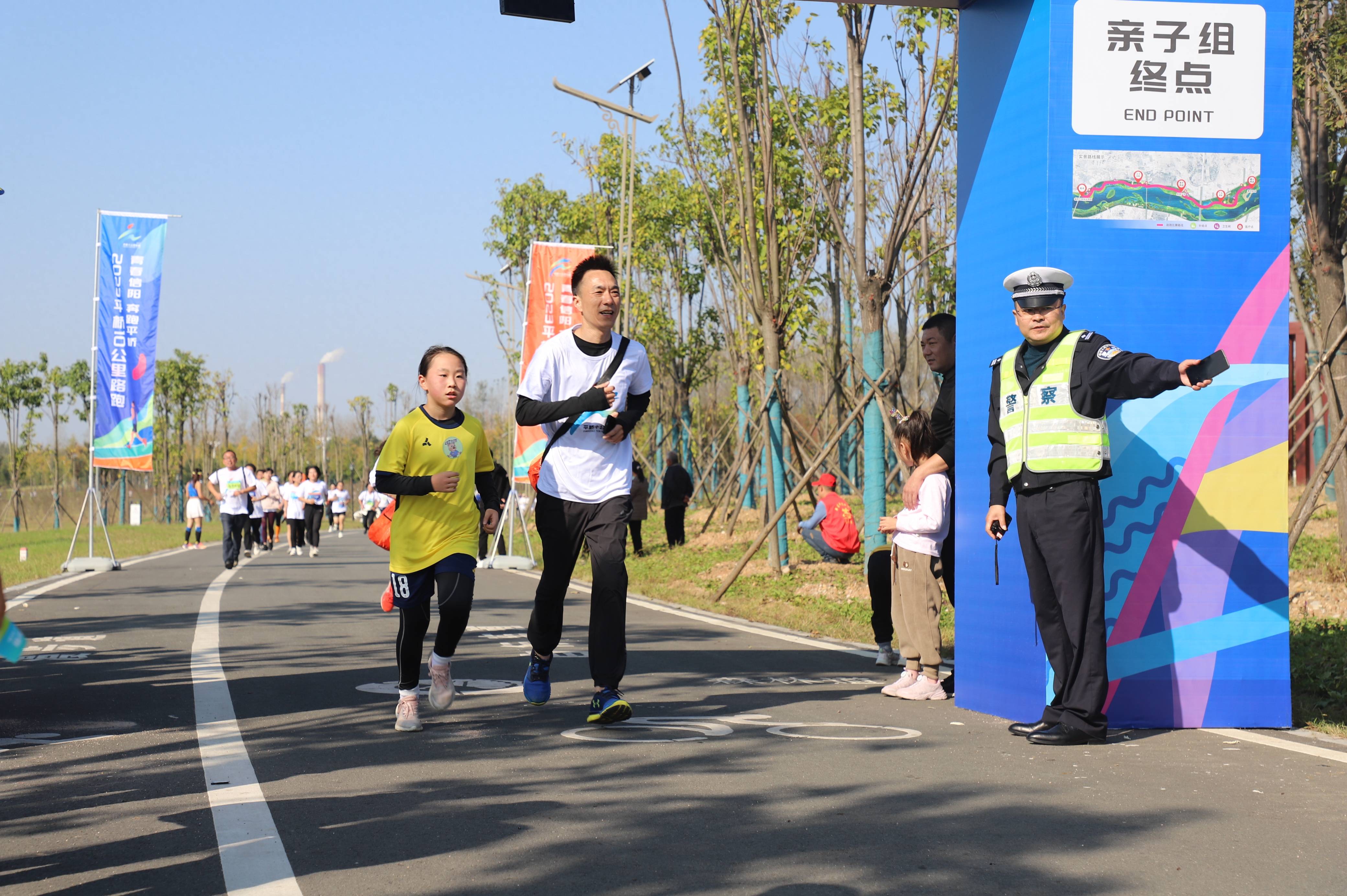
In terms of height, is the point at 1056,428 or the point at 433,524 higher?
the point at 1056,428

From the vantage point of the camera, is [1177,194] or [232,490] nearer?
[1177,194]

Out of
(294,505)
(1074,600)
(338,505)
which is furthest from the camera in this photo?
(338,505)

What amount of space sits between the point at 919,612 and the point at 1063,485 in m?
1.50

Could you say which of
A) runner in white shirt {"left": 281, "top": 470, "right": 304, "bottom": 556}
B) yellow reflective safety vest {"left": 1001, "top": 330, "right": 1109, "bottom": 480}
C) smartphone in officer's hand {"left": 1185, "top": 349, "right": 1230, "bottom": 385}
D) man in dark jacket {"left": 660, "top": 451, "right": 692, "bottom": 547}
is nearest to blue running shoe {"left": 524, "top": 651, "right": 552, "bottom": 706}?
yellow reflective safety vest {"left": 1001, "top": 330, "right": 1109, "bottom": 480}

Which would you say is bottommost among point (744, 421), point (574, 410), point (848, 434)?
point (848, 434)

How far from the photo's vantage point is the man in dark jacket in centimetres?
2091

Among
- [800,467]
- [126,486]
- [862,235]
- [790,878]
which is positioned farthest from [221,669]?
[126,486]

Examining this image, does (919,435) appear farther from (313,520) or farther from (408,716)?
(313,520)

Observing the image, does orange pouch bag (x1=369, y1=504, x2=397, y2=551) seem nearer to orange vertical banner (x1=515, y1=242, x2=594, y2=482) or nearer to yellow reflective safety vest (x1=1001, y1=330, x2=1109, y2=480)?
yellow reflective safety vest (x1=1001, y1=330, x2=1109, y2=480)

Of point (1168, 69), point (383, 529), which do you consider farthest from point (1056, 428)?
point (383, 529)

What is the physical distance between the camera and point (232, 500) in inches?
822

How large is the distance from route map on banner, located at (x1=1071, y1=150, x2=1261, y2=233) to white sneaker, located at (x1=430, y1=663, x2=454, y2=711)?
3.68 m

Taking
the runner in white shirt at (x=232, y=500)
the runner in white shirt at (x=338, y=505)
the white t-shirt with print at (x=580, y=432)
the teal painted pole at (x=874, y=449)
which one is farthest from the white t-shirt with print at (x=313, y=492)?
the white t-shirt with print at (x=580, y=432)

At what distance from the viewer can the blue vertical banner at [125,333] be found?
19641mm
